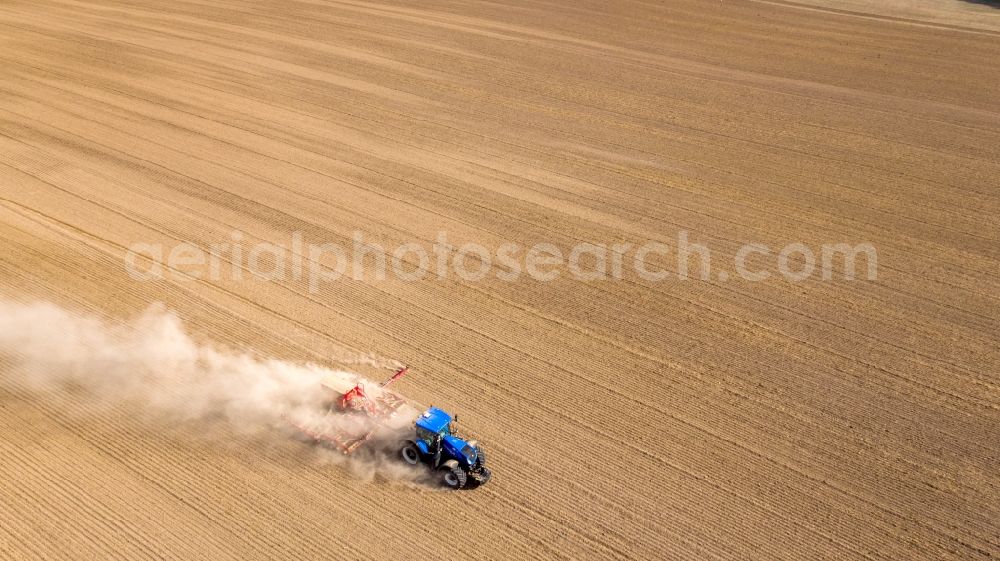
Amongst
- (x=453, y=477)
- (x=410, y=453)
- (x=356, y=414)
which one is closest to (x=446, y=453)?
(x=453, y=477)

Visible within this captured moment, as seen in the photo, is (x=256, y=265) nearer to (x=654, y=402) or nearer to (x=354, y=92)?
(x=654, y=402)

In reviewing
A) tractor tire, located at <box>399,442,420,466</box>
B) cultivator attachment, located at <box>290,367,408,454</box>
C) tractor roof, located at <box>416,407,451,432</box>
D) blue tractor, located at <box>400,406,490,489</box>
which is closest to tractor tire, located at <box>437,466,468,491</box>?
blue tractor, located at <box>400,406,490,489</box>

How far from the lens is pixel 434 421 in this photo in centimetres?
1207

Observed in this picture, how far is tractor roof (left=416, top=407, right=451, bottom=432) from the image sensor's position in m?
11.9

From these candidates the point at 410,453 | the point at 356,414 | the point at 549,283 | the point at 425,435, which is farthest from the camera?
the point at 549,283

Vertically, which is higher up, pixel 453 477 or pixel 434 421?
pixel 434 421

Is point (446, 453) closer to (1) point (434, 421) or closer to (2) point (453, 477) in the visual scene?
(2) point (453, 477)

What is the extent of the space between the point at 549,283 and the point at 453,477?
22.7ft

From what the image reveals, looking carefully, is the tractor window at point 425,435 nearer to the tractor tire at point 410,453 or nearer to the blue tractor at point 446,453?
the blue tractor at point 446,453

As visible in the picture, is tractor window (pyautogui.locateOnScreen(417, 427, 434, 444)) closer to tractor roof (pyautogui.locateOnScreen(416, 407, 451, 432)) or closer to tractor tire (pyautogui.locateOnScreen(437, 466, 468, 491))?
tractor roof (pyautogui.locateOnScreen(416, 407, 451, 432))

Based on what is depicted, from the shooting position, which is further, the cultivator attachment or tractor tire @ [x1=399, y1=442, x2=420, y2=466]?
the cultivator attachment

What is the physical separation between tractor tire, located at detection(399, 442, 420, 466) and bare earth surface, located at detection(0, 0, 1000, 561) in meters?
0.54

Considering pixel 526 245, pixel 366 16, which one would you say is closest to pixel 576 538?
pixel 526 245

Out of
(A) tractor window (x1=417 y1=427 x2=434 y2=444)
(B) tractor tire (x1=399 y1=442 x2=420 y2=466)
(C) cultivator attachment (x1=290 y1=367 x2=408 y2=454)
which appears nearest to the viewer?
(A) tractor window (x1=417 y1=427 x2=434 y2=444)
